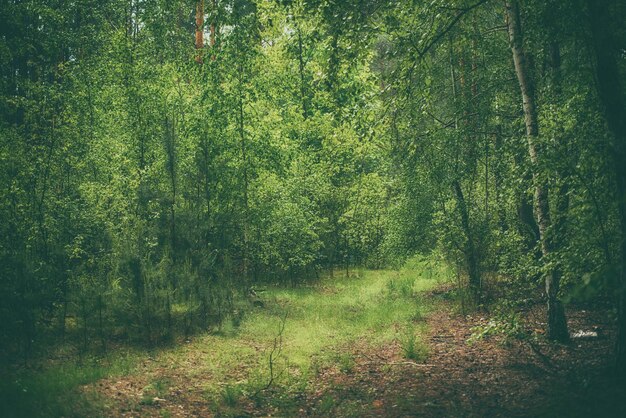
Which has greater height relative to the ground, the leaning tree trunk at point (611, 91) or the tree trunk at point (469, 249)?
the leaning tree trunk at point (611, 91)

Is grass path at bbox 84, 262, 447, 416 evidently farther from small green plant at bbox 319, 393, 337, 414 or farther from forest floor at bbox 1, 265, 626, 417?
small green plant at bbox 319, 393, 337, 414

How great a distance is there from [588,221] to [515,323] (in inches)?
95.4

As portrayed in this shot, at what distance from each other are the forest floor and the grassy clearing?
3 centimetres

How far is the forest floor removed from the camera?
6578mm

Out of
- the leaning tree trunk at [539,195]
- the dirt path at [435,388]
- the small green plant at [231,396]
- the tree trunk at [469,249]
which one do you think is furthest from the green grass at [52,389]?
the tree trunk at [469,249]

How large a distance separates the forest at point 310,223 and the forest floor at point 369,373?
0.19 ft

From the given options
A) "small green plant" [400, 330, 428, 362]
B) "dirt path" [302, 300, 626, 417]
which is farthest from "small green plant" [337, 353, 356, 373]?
"small green plant" [400, 330, 428, 362]

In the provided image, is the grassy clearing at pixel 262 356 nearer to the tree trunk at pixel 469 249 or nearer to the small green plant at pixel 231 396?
the small green plant at pixel 231 396

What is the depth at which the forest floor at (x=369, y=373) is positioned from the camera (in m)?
6.58

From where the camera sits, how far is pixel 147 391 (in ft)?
24.4

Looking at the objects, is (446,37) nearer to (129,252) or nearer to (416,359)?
(416,359)

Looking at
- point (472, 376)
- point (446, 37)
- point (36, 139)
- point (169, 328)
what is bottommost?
point (472, 376)

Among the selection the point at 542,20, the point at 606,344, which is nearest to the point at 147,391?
the point at 606,344

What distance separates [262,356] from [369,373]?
2313 millimetres
